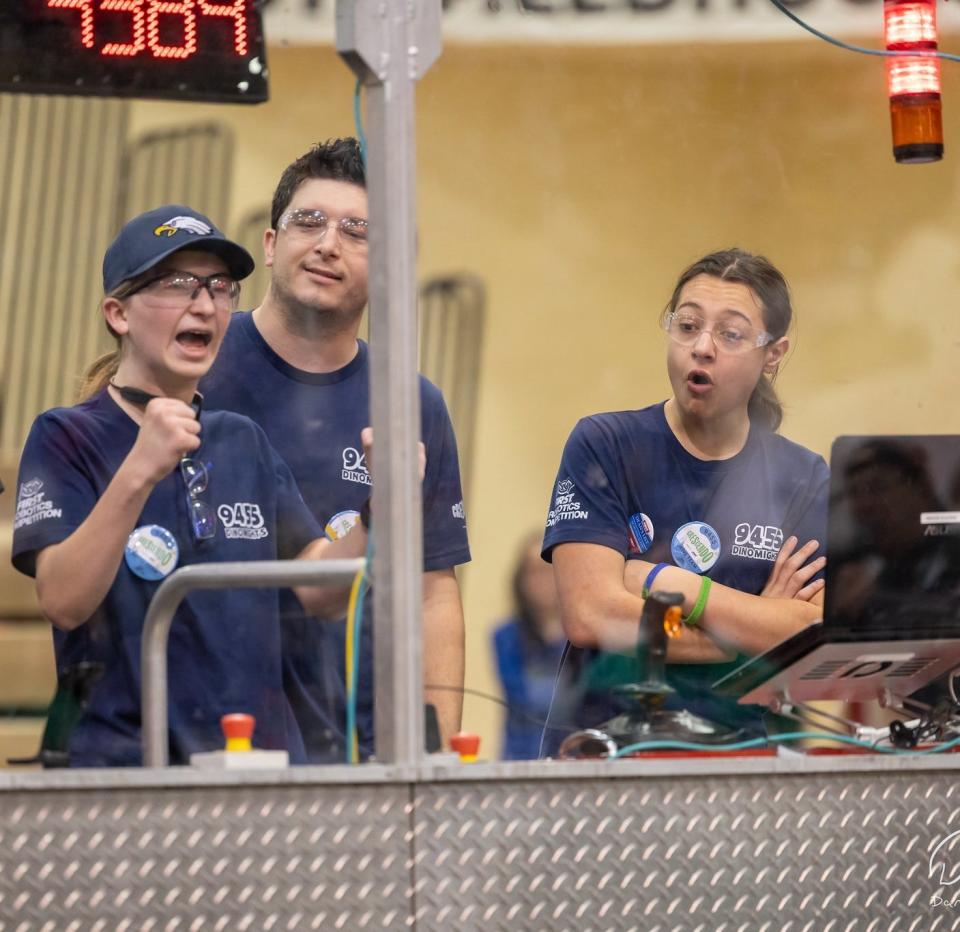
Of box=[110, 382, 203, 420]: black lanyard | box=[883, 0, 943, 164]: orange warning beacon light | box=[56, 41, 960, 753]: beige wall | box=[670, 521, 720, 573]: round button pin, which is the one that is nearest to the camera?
box=[110, 382, 203, 420]: black lanyard

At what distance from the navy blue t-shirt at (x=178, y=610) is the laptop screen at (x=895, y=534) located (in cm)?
71

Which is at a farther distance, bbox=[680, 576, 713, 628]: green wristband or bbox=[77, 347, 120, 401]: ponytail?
bbox=[680, 576, 713, 628]: green wristband

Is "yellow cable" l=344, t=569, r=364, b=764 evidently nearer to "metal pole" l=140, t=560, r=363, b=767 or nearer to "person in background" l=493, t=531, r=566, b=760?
"metal pole" l=140, t=560, r=363, b=767

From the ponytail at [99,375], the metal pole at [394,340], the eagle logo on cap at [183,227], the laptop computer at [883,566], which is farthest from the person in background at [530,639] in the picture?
the metal pole at [394,340]

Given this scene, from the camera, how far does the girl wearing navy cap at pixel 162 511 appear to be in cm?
221

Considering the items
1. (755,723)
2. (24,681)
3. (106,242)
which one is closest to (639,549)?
(755,723)

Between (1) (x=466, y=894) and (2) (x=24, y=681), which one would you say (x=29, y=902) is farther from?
(2) (x=24, y=681)

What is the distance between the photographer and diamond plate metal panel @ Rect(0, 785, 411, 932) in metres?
1.74

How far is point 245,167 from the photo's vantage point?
231 inches

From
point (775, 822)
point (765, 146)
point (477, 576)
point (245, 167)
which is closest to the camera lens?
point (775, 822)

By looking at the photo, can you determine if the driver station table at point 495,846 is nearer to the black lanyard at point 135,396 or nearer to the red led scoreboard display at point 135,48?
the black lanyard at point 135,396

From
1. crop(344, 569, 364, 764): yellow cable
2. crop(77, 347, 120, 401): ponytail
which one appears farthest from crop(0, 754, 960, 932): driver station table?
crop(77, 347, 120, 401): ponytail

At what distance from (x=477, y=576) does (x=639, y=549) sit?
260cm

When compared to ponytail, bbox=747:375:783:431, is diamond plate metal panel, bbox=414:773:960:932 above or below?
below
